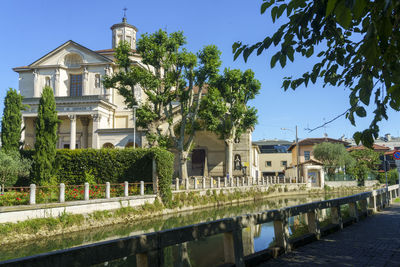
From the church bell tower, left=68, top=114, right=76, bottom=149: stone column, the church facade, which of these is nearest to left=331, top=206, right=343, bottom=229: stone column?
the church facade

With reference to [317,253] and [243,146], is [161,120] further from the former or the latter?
[317,253]

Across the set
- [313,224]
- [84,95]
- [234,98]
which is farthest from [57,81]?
[313,224]

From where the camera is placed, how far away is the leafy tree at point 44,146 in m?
20.1

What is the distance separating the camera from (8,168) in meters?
20.2

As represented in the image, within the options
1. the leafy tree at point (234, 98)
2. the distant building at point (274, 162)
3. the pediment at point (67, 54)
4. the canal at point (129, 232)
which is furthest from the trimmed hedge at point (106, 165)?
the distant building at point (274, 162)

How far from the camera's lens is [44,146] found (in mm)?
20234

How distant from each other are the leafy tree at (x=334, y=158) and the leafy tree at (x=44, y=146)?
43.0 metres

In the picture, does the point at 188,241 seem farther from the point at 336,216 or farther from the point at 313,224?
the point at 336,216

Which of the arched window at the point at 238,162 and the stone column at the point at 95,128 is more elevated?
the stone column at the point at 95,128

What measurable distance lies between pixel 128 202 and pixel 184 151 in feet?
38.1

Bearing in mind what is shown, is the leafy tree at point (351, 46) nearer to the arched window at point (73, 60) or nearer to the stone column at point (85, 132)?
the stone column at point (85, 132)

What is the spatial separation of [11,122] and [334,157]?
44831mm

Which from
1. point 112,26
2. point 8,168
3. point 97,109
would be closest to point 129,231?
point 8,168

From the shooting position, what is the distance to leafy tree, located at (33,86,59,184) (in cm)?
2012
